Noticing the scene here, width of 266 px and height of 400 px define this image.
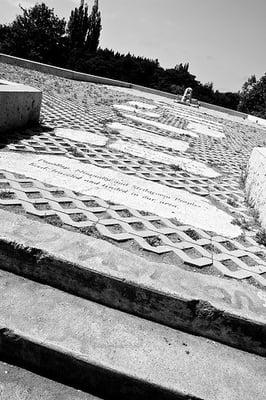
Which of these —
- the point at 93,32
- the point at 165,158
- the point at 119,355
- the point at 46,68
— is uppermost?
the point at 93,32

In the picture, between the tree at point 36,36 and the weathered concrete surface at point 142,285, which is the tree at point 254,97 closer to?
the tree at point 36,36

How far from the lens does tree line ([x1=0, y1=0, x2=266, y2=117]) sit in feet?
126

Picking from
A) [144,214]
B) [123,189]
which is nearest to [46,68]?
[123,189]

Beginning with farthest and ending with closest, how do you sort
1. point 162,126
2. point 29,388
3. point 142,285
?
point 162,126 < point 142,285 < point 29,388

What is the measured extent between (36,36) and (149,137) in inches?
1548

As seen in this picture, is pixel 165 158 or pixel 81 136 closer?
pixel 165 158

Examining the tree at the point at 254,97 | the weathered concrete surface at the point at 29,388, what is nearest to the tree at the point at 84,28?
the tree at the point at 254,97

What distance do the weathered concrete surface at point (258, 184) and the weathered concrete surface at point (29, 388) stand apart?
265 centimetres

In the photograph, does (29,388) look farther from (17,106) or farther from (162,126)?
(162,126)

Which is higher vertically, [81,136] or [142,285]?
[81,136]

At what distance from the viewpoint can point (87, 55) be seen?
40.0 meters

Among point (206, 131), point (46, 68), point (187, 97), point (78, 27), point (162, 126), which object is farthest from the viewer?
point (78, 27)

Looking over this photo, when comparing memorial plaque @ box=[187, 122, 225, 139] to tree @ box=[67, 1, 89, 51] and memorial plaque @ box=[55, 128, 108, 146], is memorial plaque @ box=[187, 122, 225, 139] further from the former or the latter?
tree @ box=[67, 1, 89, 51]

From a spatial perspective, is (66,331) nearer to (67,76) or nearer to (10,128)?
(10,128)
